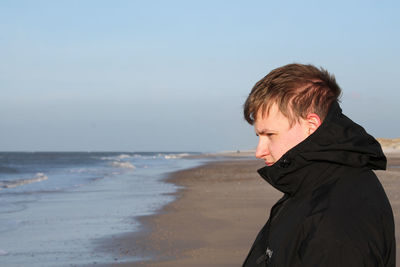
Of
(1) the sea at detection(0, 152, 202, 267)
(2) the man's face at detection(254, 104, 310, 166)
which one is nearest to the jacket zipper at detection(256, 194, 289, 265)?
(2) the man's face at detection(254, 104, 310, 166)

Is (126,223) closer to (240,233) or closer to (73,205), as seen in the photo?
(240,233)

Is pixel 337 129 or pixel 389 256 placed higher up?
pixel 337 129

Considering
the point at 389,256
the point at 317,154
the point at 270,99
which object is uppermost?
the point at 270,99

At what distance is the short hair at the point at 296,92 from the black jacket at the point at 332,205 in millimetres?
48

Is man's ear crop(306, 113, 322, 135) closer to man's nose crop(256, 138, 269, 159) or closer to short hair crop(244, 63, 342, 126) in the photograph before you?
short hair crop(244, 63, 342, 126)

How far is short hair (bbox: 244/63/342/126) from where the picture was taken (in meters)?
1.44

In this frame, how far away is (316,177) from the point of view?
1.40m

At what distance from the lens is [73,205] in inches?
503

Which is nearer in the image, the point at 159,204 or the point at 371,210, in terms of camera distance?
the point at 371,210

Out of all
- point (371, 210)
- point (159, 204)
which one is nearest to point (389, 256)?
point (371, 210)

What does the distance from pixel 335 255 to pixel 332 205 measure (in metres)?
0.13

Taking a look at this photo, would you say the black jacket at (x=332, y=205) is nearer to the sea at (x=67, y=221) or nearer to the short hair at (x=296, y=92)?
the short hair at (x=296, y=92)

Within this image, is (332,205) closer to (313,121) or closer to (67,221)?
(313,121)

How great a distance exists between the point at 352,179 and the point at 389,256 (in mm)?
206
